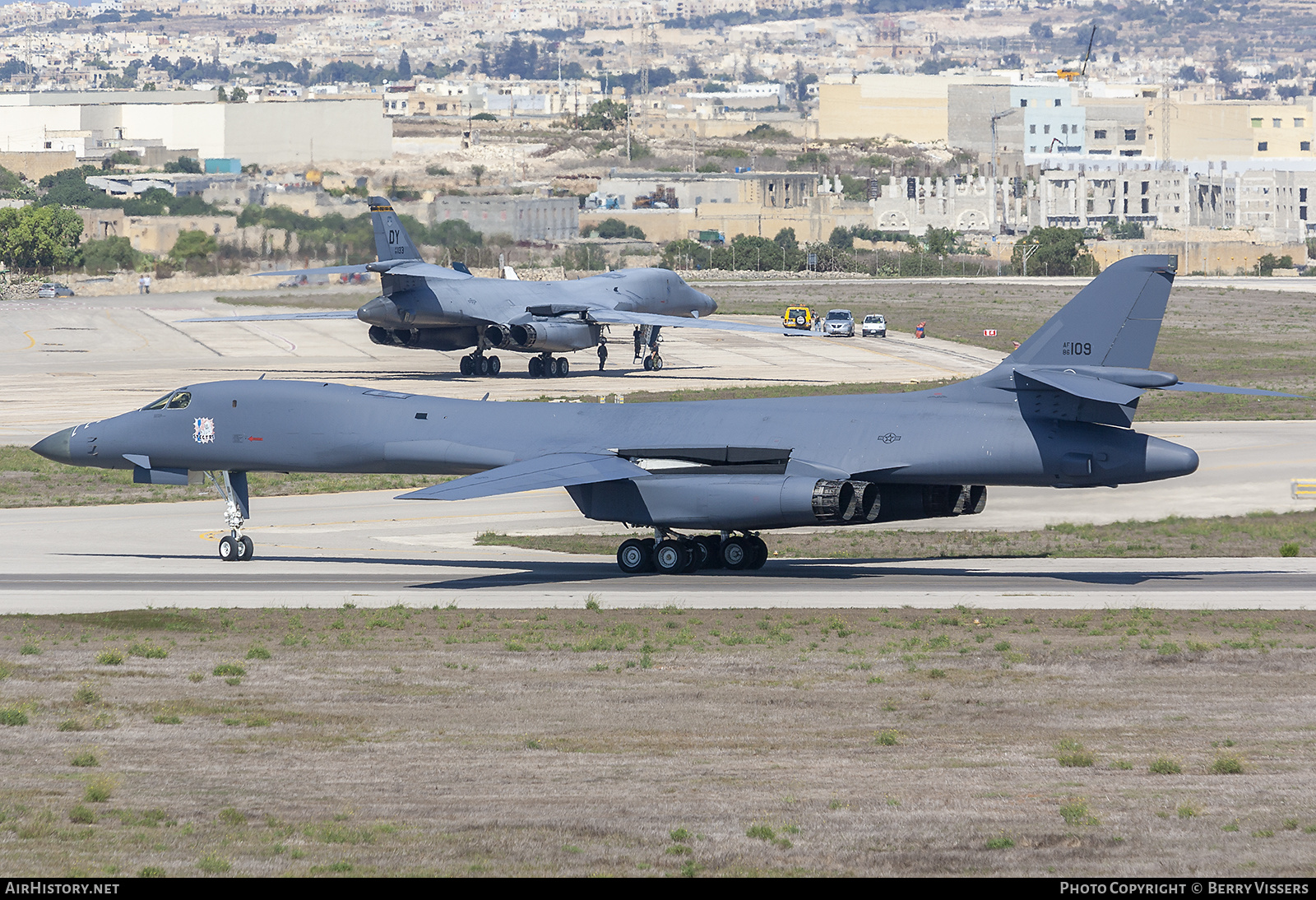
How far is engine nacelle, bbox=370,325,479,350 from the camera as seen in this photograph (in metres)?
67.7

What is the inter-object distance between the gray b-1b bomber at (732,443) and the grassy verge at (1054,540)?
3.41 metres

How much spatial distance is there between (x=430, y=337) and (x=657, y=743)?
52806mm

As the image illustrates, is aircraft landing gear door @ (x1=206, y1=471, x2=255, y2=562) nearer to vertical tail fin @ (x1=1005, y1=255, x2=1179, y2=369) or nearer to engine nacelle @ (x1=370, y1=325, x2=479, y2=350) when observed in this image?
vertical tail fin @ (x1=1005, y1=255, x2=1179, y2=369)

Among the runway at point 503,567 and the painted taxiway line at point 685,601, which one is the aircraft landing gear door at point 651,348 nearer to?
the runway at point 503,567

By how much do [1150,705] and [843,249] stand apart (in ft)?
545

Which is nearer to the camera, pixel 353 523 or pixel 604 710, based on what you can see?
pixel 604 710

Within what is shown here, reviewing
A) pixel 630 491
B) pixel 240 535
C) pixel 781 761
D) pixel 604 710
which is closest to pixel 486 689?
pixel 604 710

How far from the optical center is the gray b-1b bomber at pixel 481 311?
215 ft

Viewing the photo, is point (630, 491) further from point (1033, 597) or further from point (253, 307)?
point (253, 307)

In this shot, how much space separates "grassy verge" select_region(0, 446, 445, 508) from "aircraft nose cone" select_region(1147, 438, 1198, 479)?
808 inches

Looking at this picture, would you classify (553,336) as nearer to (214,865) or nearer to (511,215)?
(214,865)

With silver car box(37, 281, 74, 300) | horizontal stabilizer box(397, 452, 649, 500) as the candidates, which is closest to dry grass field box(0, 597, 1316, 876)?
horizontal stabilizer box(397, 452, 649, 500)

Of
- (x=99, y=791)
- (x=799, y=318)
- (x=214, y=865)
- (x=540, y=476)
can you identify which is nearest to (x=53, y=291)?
(x=799, y=318)

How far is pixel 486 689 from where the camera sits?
1989 centimetres
